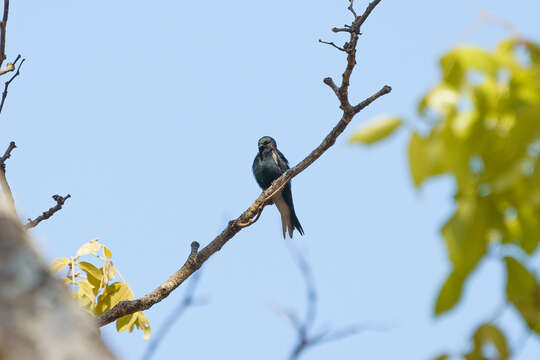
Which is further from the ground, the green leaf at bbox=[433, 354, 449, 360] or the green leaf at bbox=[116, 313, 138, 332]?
the green leaf at bbox=[116, 313, 138, 332]

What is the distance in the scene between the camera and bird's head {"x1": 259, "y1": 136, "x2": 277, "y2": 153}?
10758mm

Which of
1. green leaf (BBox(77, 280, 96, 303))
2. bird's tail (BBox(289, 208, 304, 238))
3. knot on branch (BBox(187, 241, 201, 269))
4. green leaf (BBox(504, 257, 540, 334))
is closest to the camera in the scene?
green leaf (BBox(504, 257, 540, 334))

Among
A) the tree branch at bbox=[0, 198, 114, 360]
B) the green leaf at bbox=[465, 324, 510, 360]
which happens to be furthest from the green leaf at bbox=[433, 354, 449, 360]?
the tree branch at bbox=[0, 198, 114, 360]

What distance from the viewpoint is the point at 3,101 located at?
3.73 meters

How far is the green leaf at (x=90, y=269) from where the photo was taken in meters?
3.35

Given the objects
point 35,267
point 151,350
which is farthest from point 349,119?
point 35,267

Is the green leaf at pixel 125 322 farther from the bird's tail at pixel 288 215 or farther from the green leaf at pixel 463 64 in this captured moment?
the bird's tail at pixel 288 215

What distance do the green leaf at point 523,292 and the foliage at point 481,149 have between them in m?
0.09

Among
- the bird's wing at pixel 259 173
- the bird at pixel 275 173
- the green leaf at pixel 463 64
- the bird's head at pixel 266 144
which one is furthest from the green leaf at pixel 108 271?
the bird's head at pixel 266 144

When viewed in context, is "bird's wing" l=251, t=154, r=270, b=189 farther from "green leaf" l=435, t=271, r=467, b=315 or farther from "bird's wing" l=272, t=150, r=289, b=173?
"green leaf" l=435, t=271, r=467, b=315

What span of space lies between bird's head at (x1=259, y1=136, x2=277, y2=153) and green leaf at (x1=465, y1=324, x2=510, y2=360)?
9.42 metres

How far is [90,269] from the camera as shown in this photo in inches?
132

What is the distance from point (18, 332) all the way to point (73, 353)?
3.1 inches

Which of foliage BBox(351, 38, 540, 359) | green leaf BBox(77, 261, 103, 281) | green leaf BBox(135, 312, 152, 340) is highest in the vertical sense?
green leaf BBox(77, 261, 103, 281)
